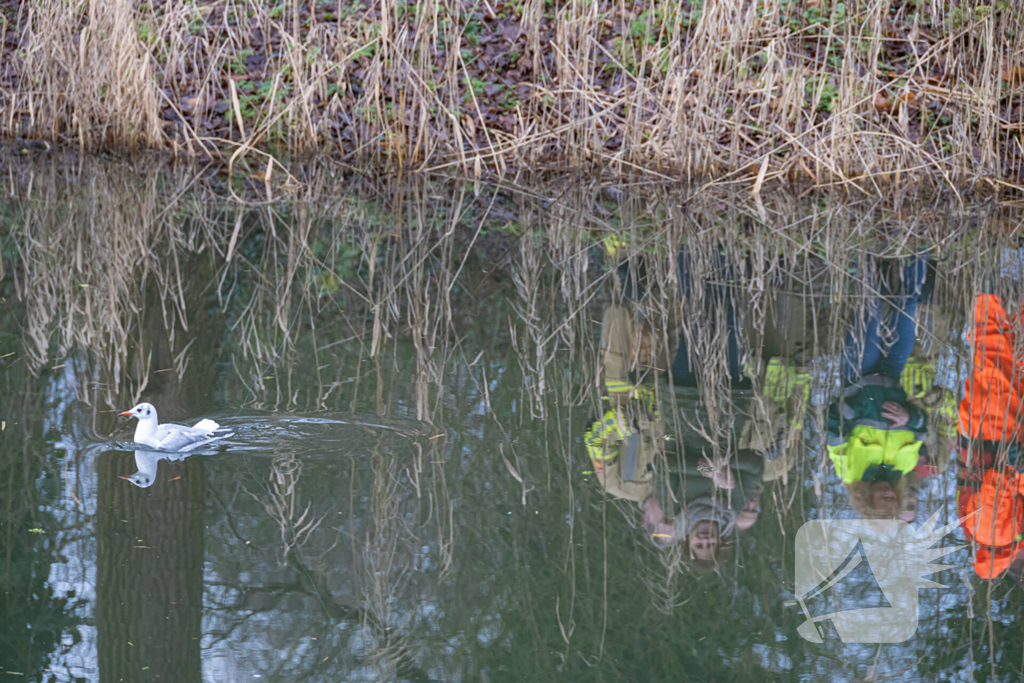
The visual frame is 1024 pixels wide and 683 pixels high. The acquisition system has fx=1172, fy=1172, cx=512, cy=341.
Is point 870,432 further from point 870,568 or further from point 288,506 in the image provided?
point 288,506

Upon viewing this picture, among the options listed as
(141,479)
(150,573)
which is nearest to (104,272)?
(141,479)

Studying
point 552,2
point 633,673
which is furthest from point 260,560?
point 552,2

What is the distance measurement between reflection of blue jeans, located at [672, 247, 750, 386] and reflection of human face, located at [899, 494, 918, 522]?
89 centimetres

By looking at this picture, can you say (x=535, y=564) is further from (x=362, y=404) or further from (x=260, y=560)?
(x=362, y=404)

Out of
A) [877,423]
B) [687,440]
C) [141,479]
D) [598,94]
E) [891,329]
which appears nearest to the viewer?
[141,479]

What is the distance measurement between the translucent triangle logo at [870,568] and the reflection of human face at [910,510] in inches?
1.1

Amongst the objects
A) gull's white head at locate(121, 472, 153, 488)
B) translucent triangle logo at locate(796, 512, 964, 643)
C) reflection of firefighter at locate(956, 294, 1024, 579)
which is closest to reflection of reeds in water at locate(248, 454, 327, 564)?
gull's white head at locate(121, 472, 153, 488)

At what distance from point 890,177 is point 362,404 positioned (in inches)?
194

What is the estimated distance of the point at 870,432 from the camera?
3219 mm

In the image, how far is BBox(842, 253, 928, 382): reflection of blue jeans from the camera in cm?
374

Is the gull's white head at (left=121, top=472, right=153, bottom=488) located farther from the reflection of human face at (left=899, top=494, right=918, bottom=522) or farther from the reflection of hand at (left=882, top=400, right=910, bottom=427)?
the reflection of hand at (left=882, top=400, right=910, bottom=427)

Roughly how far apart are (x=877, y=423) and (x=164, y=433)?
1944 millimetres

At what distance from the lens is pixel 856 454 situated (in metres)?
3.06

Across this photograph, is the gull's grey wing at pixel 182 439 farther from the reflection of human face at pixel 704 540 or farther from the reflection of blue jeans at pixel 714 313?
the reflection of blue jeans at pixel 714 313
